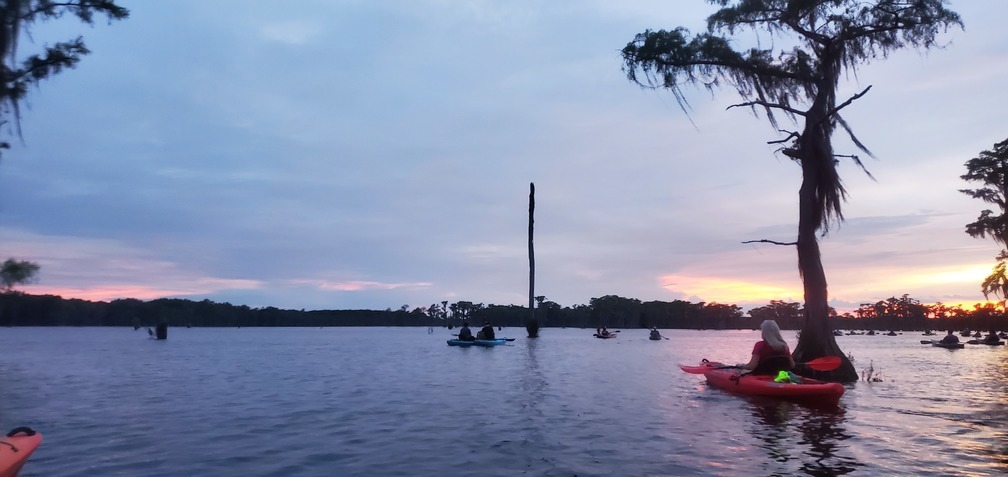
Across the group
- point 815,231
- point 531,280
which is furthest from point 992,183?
point 531,280

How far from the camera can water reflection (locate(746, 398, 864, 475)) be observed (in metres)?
8.57

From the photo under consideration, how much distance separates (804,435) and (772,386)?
171 inches

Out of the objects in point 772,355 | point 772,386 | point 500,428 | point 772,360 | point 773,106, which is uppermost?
point 773,106

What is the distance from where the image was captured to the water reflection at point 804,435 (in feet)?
28.1

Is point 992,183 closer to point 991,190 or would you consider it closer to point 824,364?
point 991,190

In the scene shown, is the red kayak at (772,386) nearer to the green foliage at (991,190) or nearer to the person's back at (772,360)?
the person's back at (772,360)

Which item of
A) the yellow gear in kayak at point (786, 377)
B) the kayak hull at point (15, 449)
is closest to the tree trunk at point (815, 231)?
the yellow gear in kayak at point (786, 377)

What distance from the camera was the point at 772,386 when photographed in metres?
15.0

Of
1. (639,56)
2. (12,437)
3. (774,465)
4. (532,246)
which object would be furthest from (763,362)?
(532,246)

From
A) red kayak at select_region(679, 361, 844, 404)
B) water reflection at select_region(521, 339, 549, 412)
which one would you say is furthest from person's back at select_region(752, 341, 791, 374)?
water reflection at select_region(521, 339, 549, 412)

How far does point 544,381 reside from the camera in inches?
825

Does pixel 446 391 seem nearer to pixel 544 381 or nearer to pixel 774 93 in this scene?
pixel 544 381

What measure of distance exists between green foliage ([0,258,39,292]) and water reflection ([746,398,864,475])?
892 inches

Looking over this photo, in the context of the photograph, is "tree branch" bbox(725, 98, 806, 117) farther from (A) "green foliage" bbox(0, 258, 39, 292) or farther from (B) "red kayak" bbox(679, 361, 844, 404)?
(A) "green foliage" bbox(0, 258, 39, 292)
